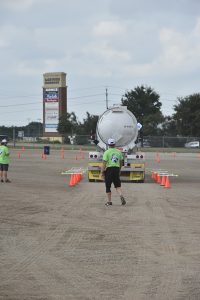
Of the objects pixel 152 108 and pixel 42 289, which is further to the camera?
pixel 152 108

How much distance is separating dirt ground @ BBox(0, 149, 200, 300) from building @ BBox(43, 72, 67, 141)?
92628mm

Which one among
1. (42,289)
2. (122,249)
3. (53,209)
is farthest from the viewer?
(53,209)

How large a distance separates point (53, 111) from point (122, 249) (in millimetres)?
102730

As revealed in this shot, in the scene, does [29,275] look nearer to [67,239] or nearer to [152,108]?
[67,239]

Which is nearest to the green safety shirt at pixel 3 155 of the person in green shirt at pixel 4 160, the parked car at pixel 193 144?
the person in green shirt at pixel 4 160

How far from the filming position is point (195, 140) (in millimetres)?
75625

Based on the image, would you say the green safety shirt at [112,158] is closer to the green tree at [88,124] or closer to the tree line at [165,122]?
the tree line at [165,122]

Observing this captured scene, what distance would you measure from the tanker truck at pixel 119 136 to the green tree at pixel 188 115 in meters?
62.7

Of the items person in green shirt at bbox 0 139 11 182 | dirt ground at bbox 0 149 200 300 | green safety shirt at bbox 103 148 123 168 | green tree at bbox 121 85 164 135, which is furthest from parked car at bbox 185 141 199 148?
green safety shirt at bbox 103 148 123 168

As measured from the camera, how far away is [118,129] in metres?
25.9

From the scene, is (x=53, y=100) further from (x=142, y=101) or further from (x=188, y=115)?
(x=188, y=115)

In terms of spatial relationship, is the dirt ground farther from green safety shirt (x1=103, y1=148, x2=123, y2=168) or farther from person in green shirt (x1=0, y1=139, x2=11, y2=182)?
person in green shirt (x1=0, y1=139, x2=11, y2=182)

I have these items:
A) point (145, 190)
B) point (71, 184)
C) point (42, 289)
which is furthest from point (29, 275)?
point (71, 184)

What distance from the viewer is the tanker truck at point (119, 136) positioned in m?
25.0
